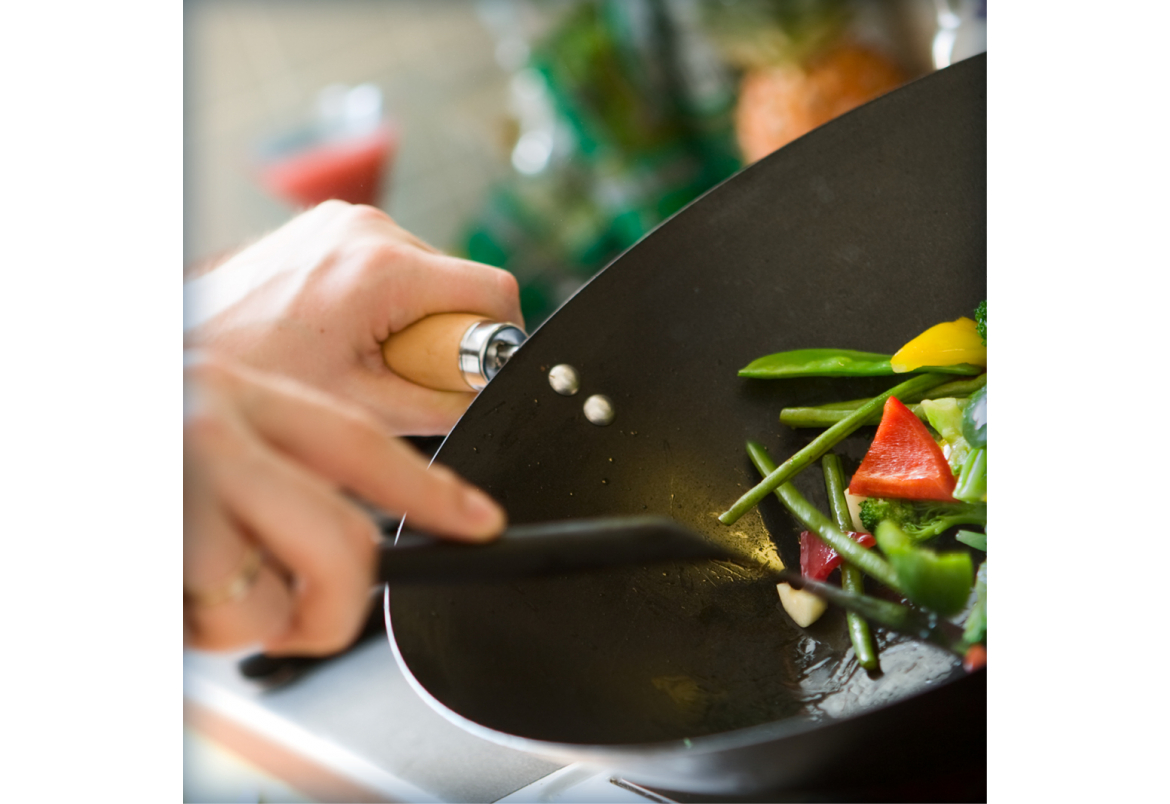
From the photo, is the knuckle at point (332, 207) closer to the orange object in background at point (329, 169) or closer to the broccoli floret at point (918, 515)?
the broccoli floret at point (918, 515)

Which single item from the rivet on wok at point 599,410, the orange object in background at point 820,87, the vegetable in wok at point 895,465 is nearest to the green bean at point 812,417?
the vegetable in wok at point 895,465

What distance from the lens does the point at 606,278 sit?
63 cm

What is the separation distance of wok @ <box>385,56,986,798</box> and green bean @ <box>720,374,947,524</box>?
2 centimetres

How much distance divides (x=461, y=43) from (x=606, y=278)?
1876mm

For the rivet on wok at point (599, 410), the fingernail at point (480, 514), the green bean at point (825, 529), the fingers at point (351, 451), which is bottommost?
the green bean at point (825, 529)

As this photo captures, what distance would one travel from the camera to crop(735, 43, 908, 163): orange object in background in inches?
51.5

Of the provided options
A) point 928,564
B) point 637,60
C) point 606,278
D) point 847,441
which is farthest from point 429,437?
point 637,60

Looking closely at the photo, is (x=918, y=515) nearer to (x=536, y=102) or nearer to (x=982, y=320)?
(x=982, y=320)

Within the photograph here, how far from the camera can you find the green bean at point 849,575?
0.49m

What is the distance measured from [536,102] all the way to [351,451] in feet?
5.63

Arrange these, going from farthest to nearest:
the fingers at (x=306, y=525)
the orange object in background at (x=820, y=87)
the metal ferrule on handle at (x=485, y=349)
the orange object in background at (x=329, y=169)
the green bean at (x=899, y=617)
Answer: the orange object in background at (x=329, y=169), the orange object in background at (x=820, y=87), the metal ferrule on handle at (x=485, y=349), the green bean at (x=899, y=617), the fingers at (x=306, y=525)

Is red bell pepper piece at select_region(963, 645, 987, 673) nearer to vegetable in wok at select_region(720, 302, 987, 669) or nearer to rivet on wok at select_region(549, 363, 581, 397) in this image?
vegetable in wok at select_region(720, 302, 987, 669)

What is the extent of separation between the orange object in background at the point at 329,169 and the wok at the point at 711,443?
3.50 ft

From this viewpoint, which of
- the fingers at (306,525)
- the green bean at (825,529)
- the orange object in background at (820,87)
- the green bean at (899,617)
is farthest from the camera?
the orange object in background at (820,87)
